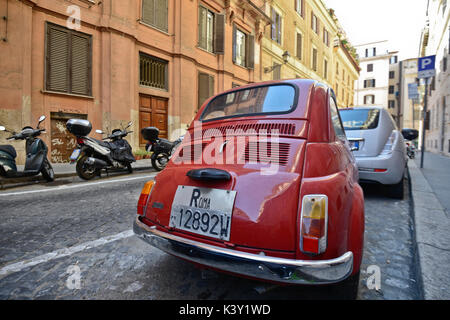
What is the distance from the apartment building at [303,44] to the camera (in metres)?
19.5

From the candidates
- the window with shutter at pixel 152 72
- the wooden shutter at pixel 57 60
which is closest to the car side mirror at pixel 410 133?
the window with shutter at pixel 152 72

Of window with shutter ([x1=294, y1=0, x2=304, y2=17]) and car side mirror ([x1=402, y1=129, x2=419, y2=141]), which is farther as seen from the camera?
window with shutter ([x1=294, y1=0, x2=304, y2=17])

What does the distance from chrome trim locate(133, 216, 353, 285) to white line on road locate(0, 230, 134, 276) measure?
136 centimetres

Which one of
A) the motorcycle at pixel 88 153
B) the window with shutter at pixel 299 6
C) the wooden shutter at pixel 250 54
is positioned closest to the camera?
the motorcycle at pixel 88 153

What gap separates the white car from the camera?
13.5 feet

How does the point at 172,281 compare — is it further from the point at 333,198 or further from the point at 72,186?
the point at 72,186

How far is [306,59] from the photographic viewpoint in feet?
80.5

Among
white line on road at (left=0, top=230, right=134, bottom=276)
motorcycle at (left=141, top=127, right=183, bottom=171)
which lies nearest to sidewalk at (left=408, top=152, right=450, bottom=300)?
white line on road at (left=0, top=230, right=134, bottom=276)

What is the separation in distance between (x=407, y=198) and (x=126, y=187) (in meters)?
5.12

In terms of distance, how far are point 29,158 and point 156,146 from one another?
9.43ft

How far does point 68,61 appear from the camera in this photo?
8.91 metres

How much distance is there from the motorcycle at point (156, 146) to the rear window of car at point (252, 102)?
502 centimetres

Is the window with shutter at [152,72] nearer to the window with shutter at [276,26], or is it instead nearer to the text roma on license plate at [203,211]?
the text roma on license plate at [203,211]

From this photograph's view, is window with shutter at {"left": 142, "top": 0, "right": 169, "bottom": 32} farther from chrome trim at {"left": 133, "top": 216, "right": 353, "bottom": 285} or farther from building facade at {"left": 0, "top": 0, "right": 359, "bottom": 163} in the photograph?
chrome trim at {"left": 133, "top": 216, "right": 353, "bottom": 285}
